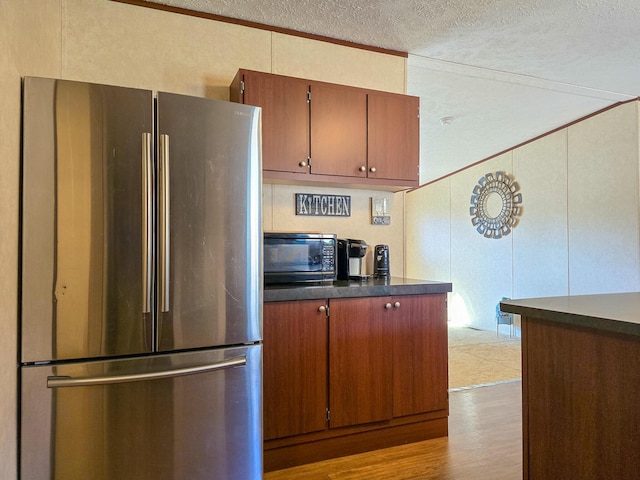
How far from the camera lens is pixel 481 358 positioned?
432cm

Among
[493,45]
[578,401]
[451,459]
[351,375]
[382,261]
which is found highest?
[493,45]

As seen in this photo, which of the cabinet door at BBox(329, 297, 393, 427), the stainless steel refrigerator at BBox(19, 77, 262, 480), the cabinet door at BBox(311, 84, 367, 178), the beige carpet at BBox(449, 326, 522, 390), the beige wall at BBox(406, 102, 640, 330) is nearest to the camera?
the stainless steel refrigerator at BBox(19, 77, 262, 480)

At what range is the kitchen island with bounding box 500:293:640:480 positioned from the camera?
125 centimetres

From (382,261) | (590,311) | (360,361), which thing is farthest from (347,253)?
(590,311)

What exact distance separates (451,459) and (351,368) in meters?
0.71

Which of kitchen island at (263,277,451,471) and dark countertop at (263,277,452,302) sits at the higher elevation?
dark countertop at (263,277,452,302)

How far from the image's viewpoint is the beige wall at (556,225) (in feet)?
14.0

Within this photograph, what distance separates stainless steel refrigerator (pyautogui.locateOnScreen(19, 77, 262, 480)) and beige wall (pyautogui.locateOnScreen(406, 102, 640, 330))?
13.2 feet

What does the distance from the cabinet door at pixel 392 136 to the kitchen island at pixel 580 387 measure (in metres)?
1.28

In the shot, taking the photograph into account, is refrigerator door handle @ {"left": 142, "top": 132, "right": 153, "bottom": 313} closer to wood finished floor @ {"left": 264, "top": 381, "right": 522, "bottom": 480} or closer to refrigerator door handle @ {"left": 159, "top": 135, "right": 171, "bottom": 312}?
refrigerator door handle @ {"left": 159, "top": 135, "right": 171, "bottom": 312}

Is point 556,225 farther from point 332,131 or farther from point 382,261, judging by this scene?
point 332,131

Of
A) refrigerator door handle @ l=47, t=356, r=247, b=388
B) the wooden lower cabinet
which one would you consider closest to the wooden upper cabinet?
the wooden lower cabinet

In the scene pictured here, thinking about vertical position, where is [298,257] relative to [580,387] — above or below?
above

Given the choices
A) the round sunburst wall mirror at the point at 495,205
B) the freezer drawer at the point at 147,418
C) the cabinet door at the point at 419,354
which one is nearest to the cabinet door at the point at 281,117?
the cabinet door at the point at 419,354
